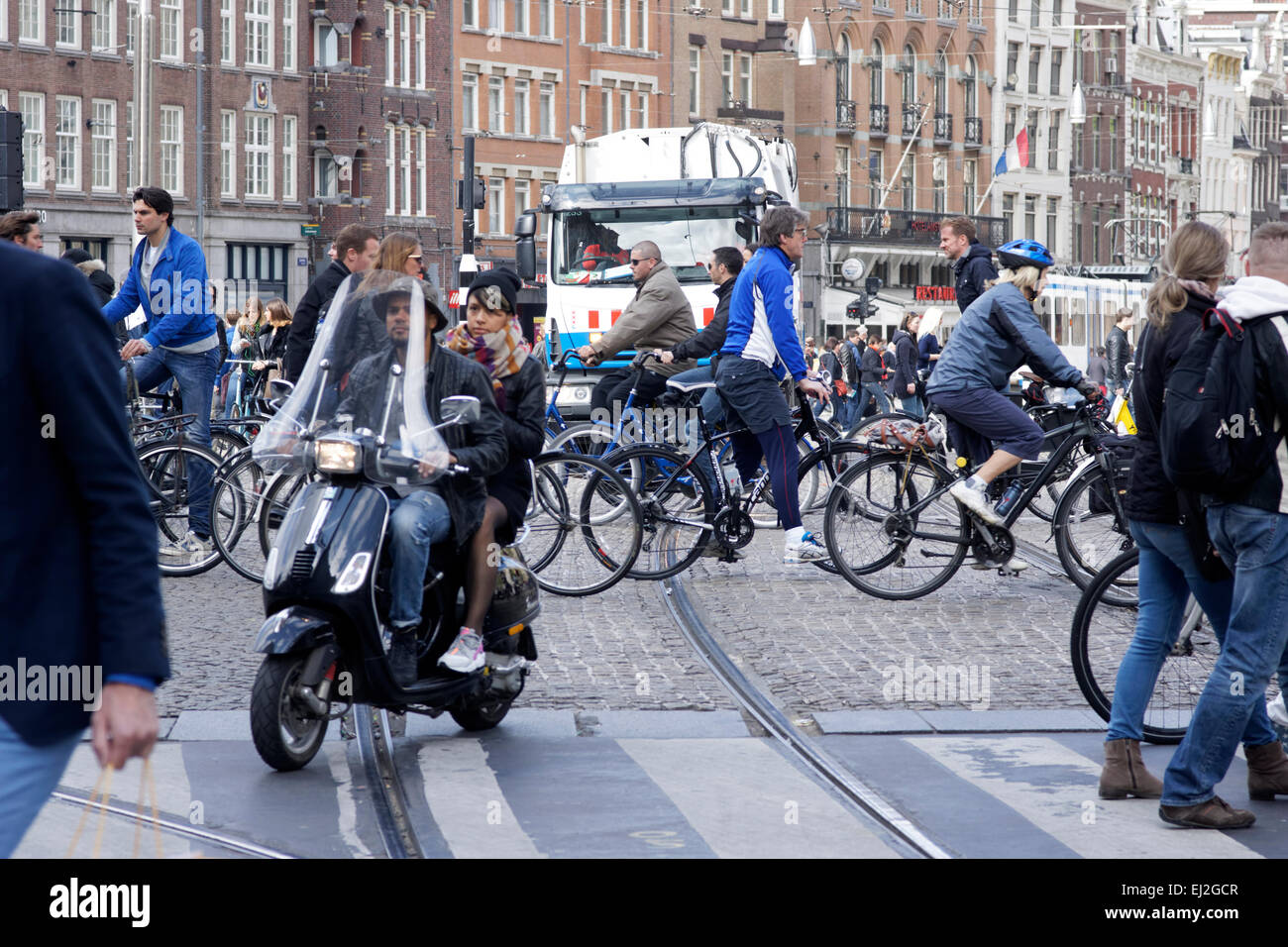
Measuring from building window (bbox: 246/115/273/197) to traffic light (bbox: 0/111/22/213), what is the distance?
125 feet

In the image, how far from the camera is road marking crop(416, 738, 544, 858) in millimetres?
5500

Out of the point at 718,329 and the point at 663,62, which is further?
the point at 663,62

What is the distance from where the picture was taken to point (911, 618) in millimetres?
10172

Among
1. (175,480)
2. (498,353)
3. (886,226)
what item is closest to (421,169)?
(886,226)

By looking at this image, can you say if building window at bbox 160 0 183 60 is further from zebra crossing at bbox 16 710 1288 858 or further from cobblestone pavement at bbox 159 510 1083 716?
zebra crossing at bbox 16 710 1288 858

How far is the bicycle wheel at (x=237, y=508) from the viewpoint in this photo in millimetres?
11422

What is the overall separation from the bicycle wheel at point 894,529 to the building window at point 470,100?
51286mm

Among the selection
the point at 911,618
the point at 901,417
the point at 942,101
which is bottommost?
the point at 911,618

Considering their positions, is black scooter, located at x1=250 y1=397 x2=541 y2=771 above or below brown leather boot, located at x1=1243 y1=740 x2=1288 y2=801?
above

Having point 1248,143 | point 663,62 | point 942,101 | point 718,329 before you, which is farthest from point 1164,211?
point 718,329

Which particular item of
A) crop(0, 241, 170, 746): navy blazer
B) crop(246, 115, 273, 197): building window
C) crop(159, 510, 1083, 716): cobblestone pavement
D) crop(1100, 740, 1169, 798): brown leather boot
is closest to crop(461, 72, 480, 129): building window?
crop(246, 115, 273, 197): building window

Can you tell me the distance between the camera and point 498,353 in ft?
26.9
